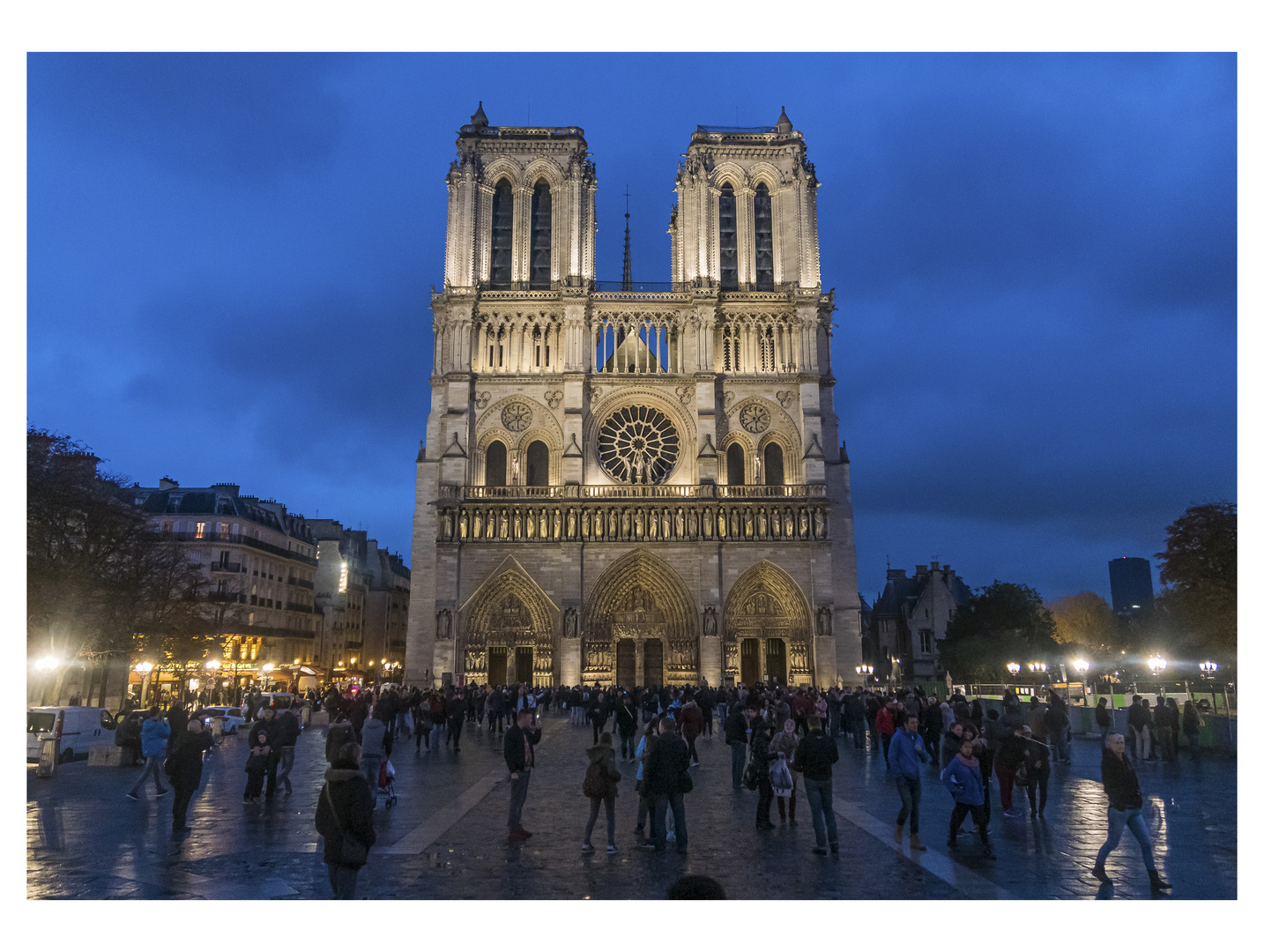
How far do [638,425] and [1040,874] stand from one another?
3552cm

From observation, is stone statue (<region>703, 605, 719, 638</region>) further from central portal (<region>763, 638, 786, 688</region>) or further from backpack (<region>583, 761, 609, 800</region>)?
backpack (<region>583, 761, 609, 800</region>)

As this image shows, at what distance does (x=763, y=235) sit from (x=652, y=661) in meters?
21.1

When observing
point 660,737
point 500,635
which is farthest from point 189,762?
point 500,635

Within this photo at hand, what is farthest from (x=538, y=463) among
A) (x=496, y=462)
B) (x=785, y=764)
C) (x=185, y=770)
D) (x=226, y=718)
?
(x=785, y=764)

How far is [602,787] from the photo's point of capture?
8.59m

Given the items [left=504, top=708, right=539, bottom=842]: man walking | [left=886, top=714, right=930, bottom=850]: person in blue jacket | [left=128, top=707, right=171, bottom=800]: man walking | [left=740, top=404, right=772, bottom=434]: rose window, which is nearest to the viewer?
[left=886, top=714, right=930, bottom=850]: person in blue jacket

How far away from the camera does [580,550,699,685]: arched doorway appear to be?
38.7 metres

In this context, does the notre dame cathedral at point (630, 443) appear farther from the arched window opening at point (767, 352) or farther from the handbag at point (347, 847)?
the handbag at point (347, 847)

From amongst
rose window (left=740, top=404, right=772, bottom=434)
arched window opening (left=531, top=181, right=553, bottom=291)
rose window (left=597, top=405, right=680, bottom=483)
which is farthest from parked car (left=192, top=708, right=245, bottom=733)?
arched window opening (left=531, top=181, right=553, bottom=291)

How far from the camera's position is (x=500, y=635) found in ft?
130

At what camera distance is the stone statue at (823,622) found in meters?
38.6

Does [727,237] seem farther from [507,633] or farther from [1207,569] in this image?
[1207,569]

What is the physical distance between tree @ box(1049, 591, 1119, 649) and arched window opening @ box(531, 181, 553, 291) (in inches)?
1555

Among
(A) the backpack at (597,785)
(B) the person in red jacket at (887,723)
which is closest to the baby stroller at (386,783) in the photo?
(A) the backpack at (597,785)
